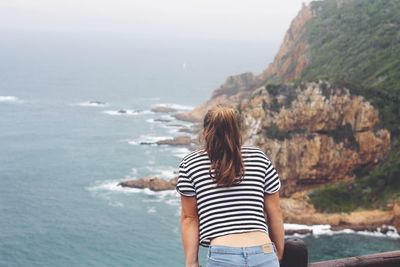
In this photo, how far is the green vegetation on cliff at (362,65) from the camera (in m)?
48.6

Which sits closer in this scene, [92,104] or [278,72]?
[278,72]

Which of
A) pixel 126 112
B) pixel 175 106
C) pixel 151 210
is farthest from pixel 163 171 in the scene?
pixel 175 106

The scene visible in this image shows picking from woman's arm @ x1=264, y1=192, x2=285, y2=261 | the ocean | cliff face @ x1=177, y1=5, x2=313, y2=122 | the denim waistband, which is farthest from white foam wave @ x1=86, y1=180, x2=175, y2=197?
the denim waistband

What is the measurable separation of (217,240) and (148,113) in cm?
9914

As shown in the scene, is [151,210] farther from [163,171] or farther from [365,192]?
[365,192]

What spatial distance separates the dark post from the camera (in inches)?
173

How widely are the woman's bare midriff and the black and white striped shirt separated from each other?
0.03m

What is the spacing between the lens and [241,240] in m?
4.27

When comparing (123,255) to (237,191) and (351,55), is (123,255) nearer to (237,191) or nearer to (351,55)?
(237,191)

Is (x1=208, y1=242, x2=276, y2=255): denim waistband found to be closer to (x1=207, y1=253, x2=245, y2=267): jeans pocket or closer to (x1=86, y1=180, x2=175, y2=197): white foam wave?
(x1=207, y1=253, x2=245, y2=267): jeans pocket

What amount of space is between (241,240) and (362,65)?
67.3m

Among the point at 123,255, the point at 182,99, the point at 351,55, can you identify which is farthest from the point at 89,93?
the point at 123,255

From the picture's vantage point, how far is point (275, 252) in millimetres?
4324

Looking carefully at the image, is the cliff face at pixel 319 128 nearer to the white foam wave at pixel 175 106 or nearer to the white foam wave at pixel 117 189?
the white foam wave at pixel 117 189
